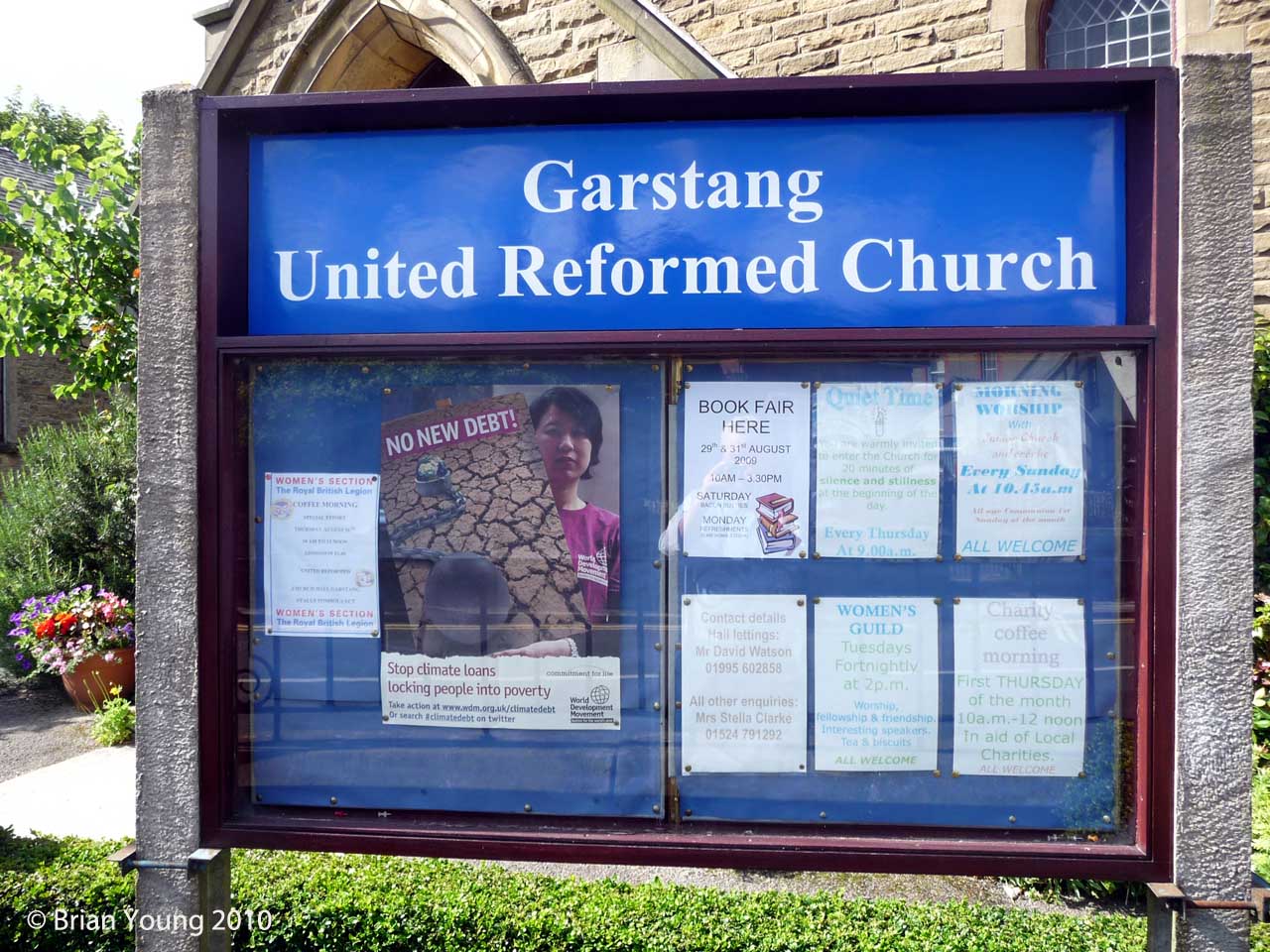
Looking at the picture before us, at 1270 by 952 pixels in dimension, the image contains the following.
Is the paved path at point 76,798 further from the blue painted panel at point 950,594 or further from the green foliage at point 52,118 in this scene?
the green foliage at point 52,118

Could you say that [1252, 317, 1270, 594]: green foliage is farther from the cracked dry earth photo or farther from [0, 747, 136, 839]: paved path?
[0, 747, 136, 839]: paved path

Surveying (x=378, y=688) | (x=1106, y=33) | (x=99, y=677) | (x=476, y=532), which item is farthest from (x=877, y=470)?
(x=99, y=677)

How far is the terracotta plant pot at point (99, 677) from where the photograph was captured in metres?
7.90

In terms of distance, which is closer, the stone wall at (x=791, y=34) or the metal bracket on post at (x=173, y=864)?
the metal bracket on post at (x=173, y=864)

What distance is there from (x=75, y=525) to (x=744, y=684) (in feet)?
29.6

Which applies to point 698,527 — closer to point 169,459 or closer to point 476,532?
point 476,532

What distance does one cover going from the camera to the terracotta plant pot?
25.9ft

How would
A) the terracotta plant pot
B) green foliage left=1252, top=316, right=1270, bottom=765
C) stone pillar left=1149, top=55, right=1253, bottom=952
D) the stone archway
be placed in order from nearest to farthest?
stone pillar left=1149, top=55, right=1253, bottom=952 → green foliage left=1252, top=316, right=1270, bottom=765 → the stone archway → the terracotta plant pot

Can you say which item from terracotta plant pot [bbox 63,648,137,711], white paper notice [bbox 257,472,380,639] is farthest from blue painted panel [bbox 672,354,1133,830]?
terracotta plant pot [bbox 63,648,137,711]

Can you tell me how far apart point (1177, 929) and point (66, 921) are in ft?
11.6

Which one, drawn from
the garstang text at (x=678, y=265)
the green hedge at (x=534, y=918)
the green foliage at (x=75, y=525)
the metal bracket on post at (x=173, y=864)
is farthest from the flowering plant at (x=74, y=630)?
A: the garstang text at (x=678, y=265)

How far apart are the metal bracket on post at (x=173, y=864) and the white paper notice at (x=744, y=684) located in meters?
1.30

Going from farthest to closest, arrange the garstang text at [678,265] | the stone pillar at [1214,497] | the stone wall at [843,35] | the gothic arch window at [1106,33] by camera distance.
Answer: the stone wall at [843,35]
the gothic arch window at [1106,33]
the garstang text at [678,265]
the stone pillar at [1214,497]

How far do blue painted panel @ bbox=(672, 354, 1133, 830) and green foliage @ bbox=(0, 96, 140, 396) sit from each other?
21.5ft
